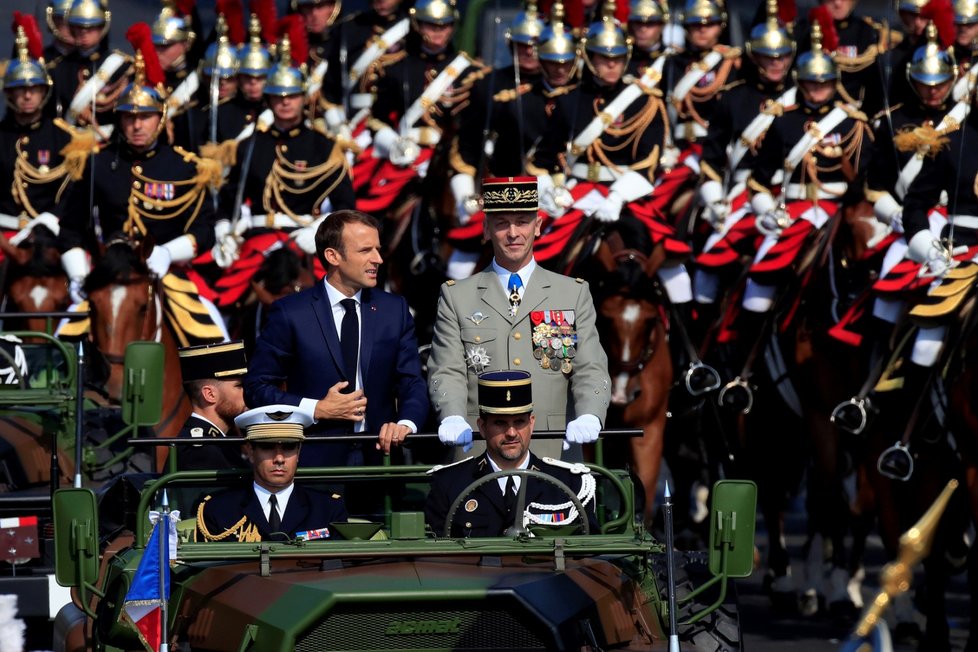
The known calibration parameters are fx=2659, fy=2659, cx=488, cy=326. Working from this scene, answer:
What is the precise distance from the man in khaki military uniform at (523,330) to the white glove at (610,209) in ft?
15.5

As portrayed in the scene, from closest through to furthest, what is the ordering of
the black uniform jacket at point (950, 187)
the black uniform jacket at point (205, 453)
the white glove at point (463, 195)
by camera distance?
the black uniform jacket at point (205, 453), the black uniform jacket at point (950, 187), the white glove at point (463, 195)

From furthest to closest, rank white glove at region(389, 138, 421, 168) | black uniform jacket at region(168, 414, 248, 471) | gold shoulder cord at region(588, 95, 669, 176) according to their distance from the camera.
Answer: white glove at region(389, 138, 421, 168), gold shoulder cord at region(588, 95, 669, 176), black uniform jacket at region(168, 414, 248, 471)

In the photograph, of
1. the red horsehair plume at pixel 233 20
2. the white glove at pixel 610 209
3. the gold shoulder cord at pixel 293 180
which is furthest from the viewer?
the red horsehair plume at pixel 233 20

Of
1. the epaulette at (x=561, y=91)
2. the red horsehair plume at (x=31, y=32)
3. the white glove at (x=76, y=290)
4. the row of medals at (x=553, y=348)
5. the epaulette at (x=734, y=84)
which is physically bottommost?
the row of medals at (x=553, y=348)

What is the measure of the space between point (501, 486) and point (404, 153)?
10.6m

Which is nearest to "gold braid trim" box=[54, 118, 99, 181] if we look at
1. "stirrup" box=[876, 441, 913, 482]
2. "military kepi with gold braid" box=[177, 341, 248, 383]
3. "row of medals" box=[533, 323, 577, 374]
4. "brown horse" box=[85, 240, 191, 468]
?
"brown horse" box=[85, 240, 191, 468]

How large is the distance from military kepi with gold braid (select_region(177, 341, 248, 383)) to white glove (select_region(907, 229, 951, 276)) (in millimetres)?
4483

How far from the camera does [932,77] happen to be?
1563 cm

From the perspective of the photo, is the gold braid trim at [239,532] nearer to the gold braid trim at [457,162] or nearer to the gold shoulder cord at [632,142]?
the gold shoulder cord at [632,142]

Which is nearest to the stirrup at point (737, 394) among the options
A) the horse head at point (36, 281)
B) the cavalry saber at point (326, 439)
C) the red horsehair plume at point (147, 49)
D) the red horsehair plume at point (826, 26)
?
the red horsehair plume at point (826, 26)

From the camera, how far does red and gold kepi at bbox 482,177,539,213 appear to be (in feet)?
33.1

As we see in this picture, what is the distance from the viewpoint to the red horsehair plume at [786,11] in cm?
1955

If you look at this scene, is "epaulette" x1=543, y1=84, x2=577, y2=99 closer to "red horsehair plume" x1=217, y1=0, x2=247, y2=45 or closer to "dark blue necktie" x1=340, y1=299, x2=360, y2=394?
"red horsehair plume" x1=217, y1=0, x2=247, y2=45

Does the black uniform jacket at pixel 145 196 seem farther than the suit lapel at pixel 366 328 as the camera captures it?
Yes
